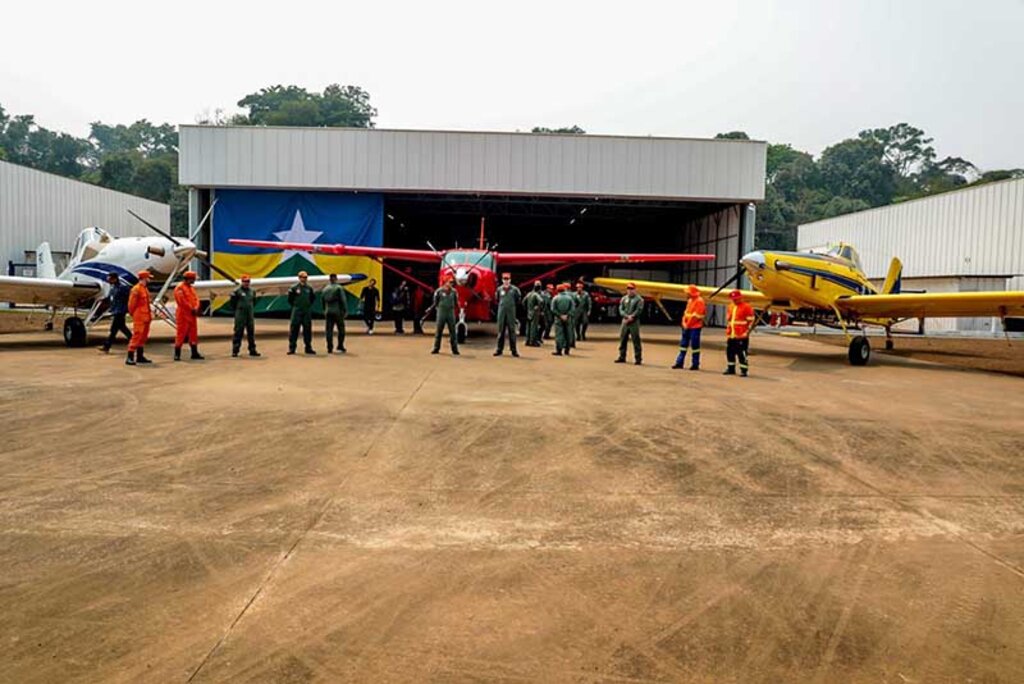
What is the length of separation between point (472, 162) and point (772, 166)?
291ft

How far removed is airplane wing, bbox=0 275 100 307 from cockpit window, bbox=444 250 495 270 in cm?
855

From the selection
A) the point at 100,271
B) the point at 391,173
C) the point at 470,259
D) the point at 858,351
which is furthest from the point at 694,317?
the point at 391,173

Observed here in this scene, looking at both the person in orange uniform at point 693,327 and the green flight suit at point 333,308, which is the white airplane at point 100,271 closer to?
the green flight suit at point 333,308

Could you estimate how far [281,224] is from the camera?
27125mm

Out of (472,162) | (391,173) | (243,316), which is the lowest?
(243,316)

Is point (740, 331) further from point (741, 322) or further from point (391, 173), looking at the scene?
point (391, 173)

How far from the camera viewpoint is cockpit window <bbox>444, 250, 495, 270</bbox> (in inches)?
721

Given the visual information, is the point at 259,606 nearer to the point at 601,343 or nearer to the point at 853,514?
the point at 853,514

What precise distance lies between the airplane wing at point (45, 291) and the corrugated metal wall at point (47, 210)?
53.9 feet

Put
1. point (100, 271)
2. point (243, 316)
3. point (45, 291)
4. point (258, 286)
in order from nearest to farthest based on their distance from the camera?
1. point (243, 316)
2. point (45, 291)
3. point (100, 271)
4. point (258, 286)

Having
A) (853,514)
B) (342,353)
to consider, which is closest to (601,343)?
(342,353)

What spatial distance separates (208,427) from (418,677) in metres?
4.93

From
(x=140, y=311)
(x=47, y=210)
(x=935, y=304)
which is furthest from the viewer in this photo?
(x=47, y=210)

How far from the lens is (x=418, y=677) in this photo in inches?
106
